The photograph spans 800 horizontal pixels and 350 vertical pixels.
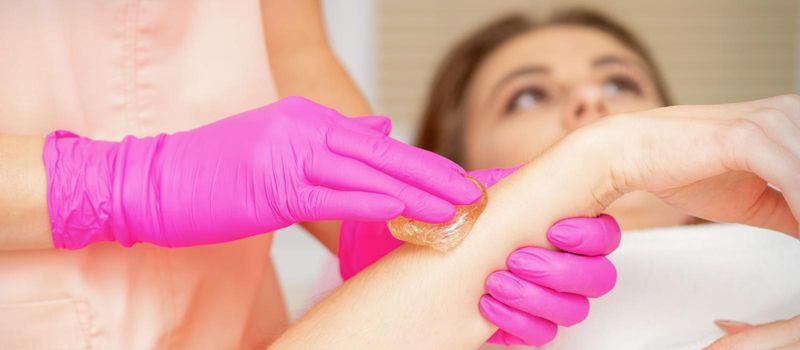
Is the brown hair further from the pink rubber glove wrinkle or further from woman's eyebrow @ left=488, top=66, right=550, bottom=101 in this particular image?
A: the pink rubber glove wrinkle

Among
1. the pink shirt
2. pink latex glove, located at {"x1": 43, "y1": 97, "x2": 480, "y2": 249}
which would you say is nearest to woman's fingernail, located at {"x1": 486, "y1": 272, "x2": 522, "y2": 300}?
pink latex glove, located at {"x1": 43, "y1": 97, "x2": 480, "y2": 249}

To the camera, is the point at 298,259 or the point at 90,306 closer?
the point at 90,306

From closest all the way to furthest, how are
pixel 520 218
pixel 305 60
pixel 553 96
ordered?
pixel 520 218
pixel 305 60
pixel 553 96

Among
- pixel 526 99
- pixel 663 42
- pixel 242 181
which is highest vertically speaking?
pixel 242 181

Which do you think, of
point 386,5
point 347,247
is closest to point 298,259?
point 386,5

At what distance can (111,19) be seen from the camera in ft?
3.44

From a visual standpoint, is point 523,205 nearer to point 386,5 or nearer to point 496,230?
point 496,230

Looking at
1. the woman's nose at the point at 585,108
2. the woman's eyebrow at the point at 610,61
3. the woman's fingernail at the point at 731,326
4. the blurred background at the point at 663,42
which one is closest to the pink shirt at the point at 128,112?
the woman's fingernail at the point at 731,326

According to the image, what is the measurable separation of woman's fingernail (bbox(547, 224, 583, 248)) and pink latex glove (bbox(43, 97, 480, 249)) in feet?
0.37

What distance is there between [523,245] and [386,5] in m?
2.49

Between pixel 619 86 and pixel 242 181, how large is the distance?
3.82 ft

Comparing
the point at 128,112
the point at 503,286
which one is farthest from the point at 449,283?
the point at 128,112

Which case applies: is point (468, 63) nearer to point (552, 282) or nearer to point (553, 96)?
point (553, 96)

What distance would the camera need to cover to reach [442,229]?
952 millimetres
